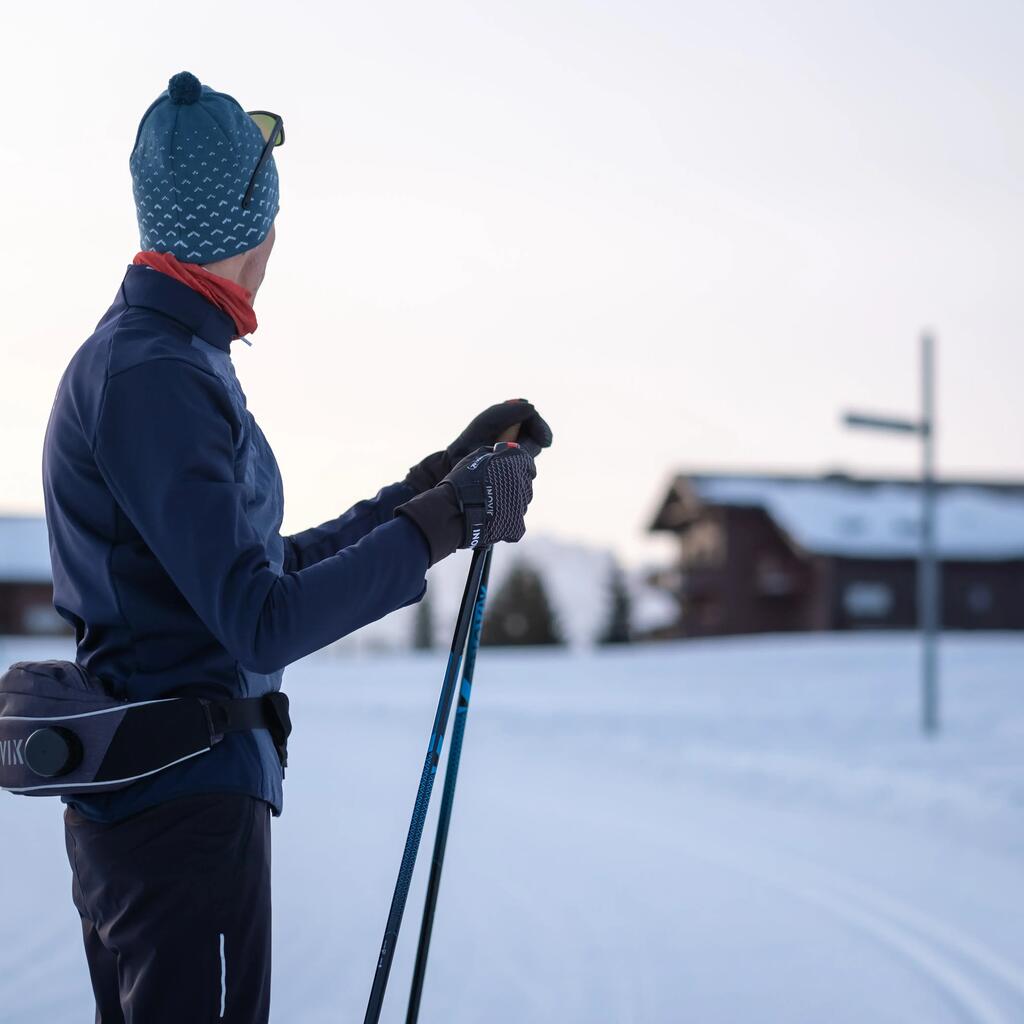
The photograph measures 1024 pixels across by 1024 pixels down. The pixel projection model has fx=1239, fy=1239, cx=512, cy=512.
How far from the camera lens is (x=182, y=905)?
70.4 inches

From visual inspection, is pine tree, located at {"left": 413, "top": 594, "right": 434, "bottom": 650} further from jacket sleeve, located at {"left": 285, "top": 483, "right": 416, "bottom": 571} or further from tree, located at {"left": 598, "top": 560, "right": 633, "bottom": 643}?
jacket sleeve, located at {"left": 285, "top": 483, "right": 416, "bottom": 571}

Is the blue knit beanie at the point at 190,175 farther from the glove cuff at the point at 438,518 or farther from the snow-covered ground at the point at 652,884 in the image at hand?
the snow-covered ground at the point at 652,884

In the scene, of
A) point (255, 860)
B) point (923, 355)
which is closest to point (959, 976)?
point (255, 860)

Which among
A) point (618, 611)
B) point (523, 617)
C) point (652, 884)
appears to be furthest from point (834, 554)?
point (652, 884)

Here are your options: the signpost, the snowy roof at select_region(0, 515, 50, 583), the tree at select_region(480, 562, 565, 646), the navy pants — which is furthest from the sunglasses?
the tree at select_region(480, 562, 565, 646)

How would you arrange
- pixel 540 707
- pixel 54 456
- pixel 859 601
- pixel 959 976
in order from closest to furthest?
pixel 54 456 → pixel 959 976 → pixel 540 707 → pixel 859 601

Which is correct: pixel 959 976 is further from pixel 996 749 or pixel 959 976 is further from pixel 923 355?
pixel 923 355

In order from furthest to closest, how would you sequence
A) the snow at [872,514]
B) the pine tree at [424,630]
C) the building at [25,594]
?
1. the pine tree at [424,630]
2. the building at [25,594]
3. the snow at [872,514]

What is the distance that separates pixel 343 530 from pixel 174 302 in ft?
2.40

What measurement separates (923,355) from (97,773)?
45.1ft

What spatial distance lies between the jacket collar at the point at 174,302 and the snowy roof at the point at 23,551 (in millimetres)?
43546

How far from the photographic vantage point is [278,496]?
2043mm

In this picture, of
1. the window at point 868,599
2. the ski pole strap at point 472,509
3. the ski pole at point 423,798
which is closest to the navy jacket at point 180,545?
the ski pole strap at point 472,509

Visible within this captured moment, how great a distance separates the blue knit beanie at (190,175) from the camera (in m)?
1.96
